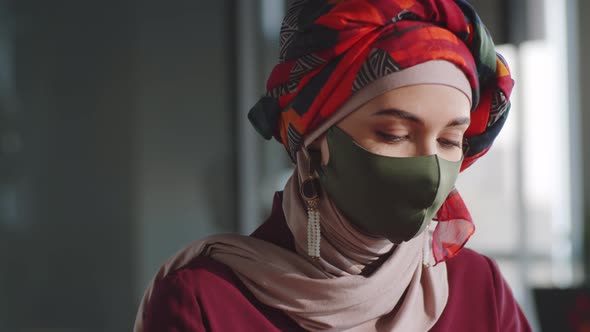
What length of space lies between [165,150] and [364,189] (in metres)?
Result: 2.67

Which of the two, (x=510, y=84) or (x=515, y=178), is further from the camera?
(x=515, y=178)

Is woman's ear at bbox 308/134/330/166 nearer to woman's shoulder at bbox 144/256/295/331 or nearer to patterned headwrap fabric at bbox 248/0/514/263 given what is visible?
patterned headwrap fabric at bbox 248/0/514/263

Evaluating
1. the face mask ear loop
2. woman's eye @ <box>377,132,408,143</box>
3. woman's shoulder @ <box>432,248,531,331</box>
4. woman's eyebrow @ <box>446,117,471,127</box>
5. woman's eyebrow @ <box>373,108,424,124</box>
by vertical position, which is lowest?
woman's shoulder @ <box>432,248,531,331</box>

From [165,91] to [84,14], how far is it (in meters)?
0.59

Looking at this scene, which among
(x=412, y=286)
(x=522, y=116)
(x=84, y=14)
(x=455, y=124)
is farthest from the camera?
(x=522, y=116)

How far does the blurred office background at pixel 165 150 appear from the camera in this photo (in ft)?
9.73

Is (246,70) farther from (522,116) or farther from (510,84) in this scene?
(510,84)

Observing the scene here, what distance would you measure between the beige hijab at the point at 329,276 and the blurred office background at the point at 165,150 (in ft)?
4.16

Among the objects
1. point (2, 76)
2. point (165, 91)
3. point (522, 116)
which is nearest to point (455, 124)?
point (2, 76)

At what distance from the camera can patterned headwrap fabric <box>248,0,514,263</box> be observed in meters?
1.02

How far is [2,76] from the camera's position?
9.39 feet


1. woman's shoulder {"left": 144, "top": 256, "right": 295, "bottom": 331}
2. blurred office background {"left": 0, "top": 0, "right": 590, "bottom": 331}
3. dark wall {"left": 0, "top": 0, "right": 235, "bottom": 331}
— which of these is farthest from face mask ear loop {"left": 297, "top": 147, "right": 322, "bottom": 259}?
dark wall {"left": 0, "top": 0, "right": 235, "bottom": 331}

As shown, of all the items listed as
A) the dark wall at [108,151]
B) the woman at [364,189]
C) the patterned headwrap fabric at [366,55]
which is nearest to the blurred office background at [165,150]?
the dark wall at [108,151]

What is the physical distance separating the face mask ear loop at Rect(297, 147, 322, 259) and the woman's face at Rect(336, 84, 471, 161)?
90 mm
